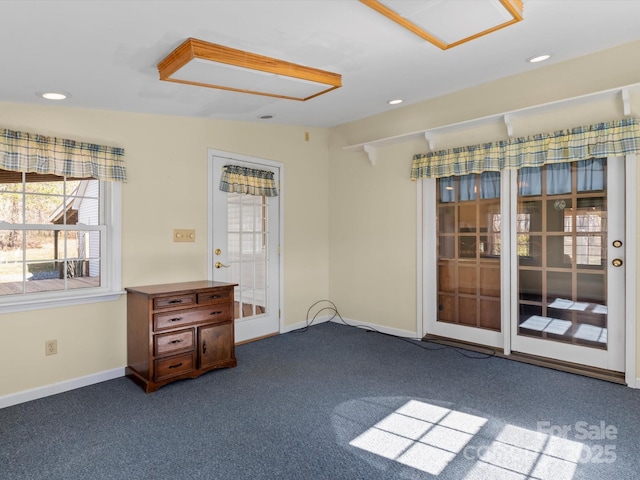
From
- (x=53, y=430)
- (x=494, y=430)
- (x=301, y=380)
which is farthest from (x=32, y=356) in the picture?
(x=494, y=430)

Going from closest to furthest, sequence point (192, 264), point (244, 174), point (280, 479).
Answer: point (280, 479)
point (192, 264)
point (244, 174)

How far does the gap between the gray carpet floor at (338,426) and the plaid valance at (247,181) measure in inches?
71.2

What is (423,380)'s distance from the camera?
3.09 metres

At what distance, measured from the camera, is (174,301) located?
308 cm

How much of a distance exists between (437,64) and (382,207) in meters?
1.88

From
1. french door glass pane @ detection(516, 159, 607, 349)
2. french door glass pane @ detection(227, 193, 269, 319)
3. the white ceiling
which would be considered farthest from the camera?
french door glass pane @ detection(227, 193, 269, 319)

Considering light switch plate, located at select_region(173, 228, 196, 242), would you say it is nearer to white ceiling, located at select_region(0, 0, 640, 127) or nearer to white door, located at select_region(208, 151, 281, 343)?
white door, located at select_region(208, 151, 281, 343)

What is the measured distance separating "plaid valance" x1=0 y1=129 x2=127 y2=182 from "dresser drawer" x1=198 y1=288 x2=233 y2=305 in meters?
1.19

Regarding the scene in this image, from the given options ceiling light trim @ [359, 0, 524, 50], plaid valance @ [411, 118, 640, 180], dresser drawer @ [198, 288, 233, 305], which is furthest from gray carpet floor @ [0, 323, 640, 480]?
ceiling light trim @ [359, 0, 524, 50]

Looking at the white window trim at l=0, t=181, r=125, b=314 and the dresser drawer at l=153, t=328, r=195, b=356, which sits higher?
the white window trim at l=0, t=181, r=125, b=314

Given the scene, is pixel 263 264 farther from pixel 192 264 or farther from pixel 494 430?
pixel 494 430

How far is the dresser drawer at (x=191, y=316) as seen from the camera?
3002mm

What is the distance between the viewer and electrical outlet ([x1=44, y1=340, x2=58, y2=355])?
289cm

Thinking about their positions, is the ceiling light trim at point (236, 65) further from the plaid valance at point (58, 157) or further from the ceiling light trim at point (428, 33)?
the plaid valance at point (58, 157)
